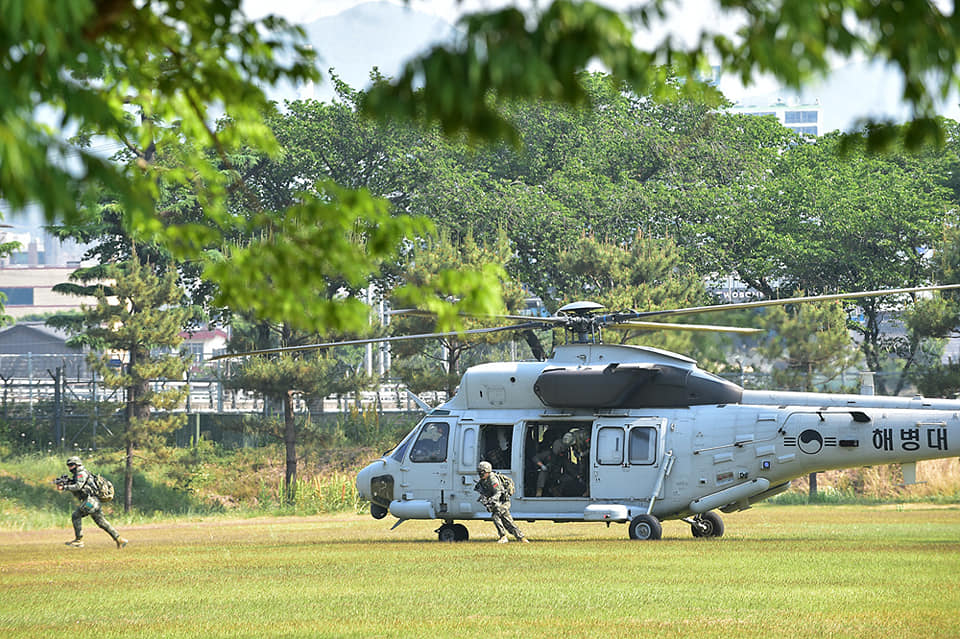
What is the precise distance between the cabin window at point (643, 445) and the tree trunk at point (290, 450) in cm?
1981

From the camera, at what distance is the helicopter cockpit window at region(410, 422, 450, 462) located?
2403 centimetres

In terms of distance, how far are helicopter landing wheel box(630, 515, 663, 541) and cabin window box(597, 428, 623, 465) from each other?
1.01m

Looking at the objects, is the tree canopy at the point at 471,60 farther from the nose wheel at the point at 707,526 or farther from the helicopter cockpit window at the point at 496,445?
the nose wheel at the point at 707,526

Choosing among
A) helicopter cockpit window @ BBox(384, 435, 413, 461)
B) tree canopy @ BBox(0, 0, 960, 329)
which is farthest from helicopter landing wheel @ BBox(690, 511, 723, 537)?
tree canopy @ BBox(0, 0, 960, 329)

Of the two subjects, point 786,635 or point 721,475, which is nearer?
point 786,635

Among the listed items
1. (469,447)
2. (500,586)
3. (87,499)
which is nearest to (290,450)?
(87,499)

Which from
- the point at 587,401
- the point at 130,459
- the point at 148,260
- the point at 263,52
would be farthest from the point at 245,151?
the point at 263,52

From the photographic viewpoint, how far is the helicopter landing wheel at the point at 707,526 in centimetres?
2359

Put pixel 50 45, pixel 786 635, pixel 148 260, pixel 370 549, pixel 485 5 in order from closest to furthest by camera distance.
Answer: pixel 50 45
pixel 485 5
pixel 786 635
pixel 370 549
pixel 148 260

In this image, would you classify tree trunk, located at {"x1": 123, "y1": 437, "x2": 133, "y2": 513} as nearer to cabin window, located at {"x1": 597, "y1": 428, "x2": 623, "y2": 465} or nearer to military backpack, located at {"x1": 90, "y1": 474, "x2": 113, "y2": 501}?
military backpack, located at {"x1": 90, "y1": 474, "x2": 113, "y2": 501}

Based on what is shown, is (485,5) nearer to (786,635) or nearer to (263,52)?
(263,52)

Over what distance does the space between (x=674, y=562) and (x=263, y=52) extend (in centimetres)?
1251

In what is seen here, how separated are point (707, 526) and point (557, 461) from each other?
284 centimetres

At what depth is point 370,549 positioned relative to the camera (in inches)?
857
